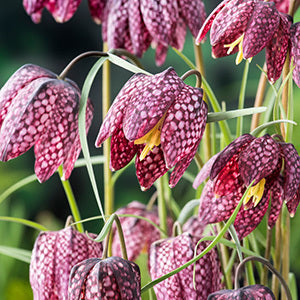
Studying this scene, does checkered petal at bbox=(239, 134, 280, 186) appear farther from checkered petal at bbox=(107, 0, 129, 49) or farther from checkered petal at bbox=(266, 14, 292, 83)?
checkered petal at bbox=(107, 0, 129, 49)

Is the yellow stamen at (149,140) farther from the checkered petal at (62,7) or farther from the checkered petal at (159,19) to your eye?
the checkered petal at (62,7)

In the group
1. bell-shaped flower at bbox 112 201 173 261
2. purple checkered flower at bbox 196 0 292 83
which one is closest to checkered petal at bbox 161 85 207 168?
Result: purple checkered flower at bbox 196 0 292 83

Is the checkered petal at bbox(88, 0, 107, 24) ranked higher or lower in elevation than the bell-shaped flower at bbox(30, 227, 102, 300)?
higher

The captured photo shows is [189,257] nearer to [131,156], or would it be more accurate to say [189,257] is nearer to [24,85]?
[131,156]

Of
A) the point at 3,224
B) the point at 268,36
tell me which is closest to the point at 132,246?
the point at 268,36

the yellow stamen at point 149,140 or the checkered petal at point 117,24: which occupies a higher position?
the checkered petal at point 117,24

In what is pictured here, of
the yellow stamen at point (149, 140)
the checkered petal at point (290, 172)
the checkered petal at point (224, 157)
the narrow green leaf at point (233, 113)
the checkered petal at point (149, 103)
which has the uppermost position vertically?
the checkered petal at point (149, 103)

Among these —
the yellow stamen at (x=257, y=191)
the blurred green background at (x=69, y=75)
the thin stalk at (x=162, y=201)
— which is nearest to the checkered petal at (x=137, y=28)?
the thin stalk at (x=162, y=201)
